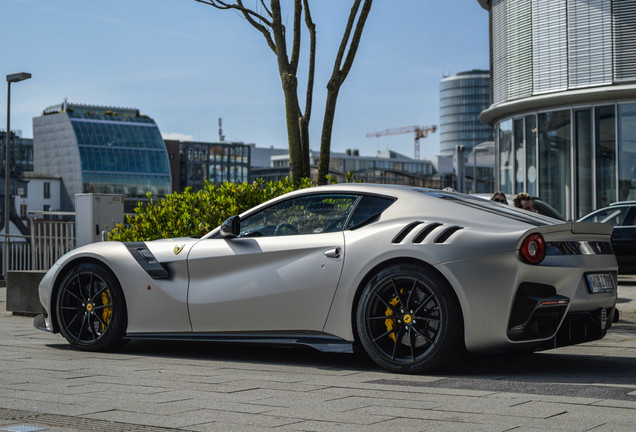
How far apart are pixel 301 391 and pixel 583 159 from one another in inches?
850

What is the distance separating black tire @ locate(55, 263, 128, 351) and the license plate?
11.4ft

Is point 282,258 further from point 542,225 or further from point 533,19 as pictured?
point 533,19

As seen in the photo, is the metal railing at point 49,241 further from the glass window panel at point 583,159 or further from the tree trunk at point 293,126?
Answer: the glass window panel at point 583,159

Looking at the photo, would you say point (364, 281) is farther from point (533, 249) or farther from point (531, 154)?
point (531, 154)

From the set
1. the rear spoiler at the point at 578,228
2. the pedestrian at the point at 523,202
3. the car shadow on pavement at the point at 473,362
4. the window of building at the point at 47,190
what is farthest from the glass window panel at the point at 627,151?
the window of building at the point at 47,190

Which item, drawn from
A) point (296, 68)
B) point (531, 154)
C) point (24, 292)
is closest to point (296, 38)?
point (296, 68)

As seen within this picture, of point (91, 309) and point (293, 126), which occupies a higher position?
point (293, 126)

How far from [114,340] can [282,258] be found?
164 cm

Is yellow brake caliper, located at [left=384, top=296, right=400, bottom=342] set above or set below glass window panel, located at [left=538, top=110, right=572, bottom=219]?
below

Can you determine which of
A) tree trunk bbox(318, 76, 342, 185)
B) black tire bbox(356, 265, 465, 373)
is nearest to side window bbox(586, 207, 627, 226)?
tree trunk bbox(318, 76, 342, 185)

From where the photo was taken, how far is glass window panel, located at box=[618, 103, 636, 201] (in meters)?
24.1

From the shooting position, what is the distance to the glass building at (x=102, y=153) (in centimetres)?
13838

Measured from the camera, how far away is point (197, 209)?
31.9ft

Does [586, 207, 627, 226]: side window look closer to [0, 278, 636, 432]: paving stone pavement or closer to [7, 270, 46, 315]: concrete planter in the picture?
[0, 278, 636, 432]: paving stone pavement
